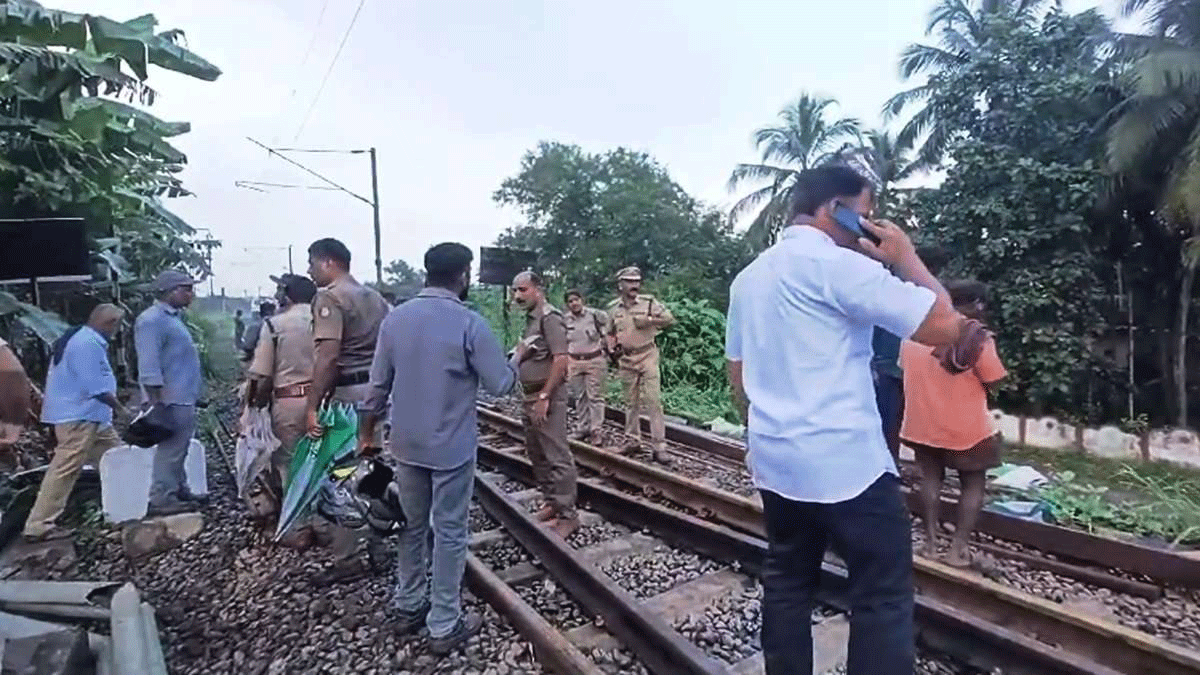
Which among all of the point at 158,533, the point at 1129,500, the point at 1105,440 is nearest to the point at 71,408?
the point at 158,533

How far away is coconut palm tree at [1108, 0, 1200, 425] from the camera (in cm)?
1170

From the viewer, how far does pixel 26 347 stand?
10133 millimetres

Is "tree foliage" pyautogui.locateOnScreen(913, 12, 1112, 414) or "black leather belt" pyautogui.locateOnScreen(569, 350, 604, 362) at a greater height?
"tree foliage" pyautogui.locateOnScreen(913, 12, 1112, 414)

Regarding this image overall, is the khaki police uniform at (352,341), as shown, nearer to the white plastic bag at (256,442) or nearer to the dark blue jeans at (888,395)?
the white plastic bag at (256,442)

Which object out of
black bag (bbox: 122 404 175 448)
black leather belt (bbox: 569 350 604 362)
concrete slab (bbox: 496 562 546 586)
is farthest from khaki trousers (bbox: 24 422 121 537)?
black leather belt (bbox: 569 350 604 362)

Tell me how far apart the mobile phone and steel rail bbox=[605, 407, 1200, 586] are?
116 inches

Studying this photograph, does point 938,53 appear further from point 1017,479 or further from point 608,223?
point 1017,479

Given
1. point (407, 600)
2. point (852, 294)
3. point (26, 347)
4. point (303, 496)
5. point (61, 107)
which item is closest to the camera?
point (852, 294)

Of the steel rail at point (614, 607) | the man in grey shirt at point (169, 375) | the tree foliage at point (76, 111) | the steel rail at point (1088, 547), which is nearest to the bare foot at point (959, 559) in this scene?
the steel rail at point (1088, 547)

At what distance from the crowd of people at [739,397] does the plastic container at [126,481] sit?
0.93 ft

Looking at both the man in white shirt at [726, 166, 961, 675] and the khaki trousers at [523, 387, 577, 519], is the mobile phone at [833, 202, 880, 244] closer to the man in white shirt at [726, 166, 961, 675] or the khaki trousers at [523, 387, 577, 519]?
the man in white shirt at [726, 166, 961, 675]

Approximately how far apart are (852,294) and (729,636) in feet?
6.75

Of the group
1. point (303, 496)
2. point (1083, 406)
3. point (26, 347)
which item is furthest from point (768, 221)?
point (303, 496)

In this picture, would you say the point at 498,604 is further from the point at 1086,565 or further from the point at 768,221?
the point at 768,221
